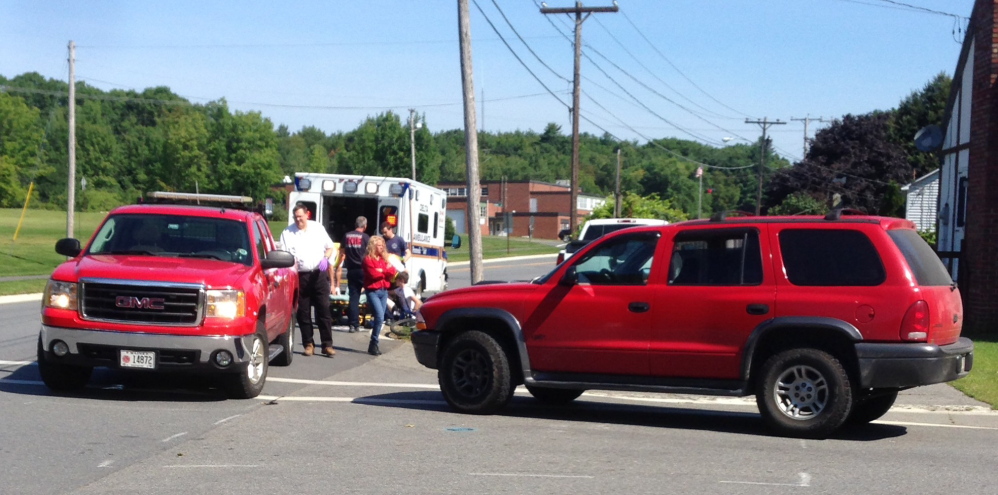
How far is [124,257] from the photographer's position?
35.6ft

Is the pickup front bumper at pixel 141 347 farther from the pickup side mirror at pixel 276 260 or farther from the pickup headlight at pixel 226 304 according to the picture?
the pickup side mirror at pixel 276 260

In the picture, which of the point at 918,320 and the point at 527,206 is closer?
the point at 918,320

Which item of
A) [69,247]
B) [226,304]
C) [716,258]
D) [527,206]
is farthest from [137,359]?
[527,206]

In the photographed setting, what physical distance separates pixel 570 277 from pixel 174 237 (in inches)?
171

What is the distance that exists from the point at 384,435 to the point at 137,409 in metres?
2.58

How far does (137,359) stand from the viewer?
393 inches

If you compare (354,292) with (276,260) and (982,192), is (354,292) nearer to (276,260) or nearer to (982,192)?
(276,260)

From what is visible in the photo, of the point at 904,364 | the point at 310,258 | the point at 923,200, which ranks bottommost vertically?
the point at 904,364

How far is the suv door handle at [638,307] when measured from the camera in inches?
374

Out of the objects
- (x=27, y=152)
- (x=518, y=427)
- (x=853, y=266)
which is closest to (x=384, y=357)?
(x=518, y=427)

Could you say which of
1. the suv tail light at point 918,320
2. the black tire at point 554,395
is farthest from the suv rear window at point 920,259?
the black tire at point 554,395

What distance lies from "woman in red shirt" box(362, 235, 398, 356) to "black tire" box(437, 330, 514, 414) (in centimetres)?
489

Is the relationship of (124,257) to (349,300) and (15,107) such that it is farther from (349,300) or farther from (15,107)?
(15,107)

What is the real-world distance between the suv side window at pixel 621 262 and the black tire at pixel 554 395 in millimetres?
1641
